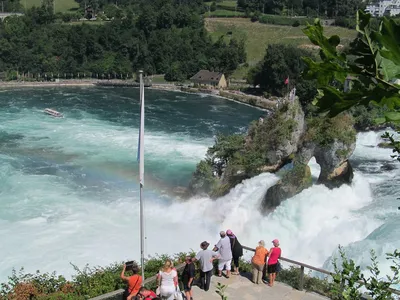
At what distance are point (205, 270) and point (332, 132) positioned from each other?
13581 millimetres

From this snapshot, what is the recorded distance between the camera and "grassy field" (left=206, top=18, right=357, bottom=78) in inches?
3976

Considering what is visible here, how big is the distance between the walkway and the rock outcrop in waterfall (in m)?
10.8

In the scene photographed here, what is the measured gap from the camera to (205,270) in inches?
421

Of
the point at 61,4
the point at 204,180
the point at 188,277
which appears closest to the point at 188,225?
the point at 204,180

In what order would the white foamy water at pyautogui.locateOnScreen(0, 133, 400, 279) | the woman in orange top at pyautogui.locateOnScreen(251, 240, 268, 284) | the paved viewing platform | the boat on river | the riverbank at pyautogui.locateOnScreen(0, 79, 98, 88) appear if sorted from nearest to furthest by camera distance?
the paved viewing platform
the woman in orange top at pyautogui.locateOnScreen(251, 240, 268, 284)
the white foamy water at pyautogui.locateOnScreen(0, 133, 400, 279)
the boat on river
the riverbank at pyautogui.locateOnScreen(0, 79, 98, 88)

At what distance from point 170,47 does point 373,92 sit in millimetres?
99847

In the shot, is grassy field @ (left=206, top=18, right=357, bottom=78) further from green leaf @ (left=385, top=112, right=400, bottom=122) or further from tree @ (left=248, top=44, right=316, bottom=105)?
green leaf @ (left=385, top=112, right=400, bottom=122)

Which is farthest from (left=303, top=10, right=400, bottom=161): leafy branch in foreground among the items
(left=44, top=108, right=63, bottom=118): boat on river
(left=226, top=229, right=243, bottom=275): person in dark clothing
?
(left=44, top=108, right=63, bottom=118): boat on river

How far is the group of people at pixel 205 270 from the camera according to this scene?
9.55 m

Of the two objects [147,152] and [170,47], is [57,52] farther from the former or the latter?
[147,152]

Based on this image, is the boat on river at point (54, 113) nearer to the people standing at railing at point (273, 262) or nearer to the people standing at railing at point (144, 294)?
the people standing at railing at point (273, 262)

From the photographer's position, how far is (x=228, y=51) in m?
93.4

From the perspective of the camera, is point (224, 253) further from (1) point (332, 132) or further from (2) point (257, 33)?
(2) point (257, 33)

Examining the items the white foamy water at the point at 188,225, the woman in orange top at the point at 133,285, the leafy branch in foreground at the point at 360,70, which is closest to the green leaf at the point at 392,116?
the leafy branch in foreground at the point at 360,70
